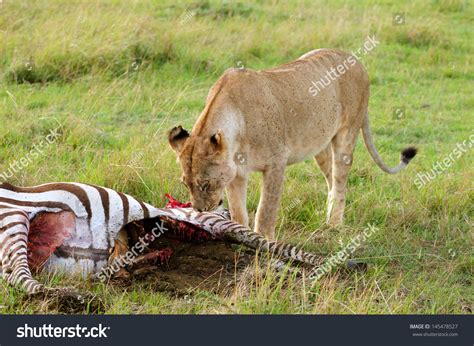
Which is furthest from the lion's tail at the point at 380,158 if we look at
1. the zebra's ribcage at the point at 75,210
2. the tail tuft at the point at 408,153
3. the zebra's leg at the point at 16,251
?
the zebra's leg at the point at 16,251

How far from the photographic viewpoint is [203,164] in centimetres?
490

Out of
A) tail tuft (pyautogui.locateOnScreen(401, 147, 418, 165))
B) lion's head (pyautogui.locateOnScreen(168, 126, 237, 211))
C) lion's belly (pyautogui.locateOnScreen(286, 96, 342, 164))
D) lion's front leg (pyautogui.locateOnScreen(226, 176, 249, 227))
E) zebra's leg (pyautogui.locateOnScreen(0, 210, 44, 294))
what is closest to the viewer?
zebra's leg (pyautogui.locateOnScreen(0, 210, 44, 294))

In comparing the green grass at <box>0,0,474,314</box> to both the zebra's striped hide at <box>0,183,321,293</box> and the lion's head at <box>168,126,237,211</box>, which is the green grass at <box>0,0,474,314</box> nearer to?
the zebra's striped hide at <box>0,183,321,293</box>

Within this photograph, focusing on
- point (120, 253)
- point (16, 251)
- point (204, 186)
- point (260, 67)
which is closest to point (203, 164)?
point (204, 186)

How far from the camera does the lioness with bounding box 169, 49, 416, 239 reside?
4965 millimetres

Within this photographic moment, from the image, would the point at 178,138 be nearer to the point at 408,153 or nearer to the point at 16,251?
the point at 16,251

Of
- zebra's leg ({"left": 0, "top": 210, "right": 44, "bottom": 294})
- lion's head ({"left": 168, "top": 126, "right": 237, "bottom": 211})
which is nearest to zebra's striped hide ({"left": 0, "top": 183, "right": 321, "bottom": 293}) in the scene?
zebra's leg ({"left": 0, "top": 210, "right": 44, "bottom": 294})

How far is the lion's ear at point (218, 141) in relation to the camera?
16.1 feet

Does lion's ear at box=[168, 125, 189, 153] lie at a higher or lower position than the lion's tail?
higher

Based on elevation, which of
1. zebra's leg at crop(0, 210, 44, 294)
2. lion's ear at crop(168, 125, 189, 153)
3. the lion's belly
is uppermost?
lion's ear at crop(168, 125, 189, 153)

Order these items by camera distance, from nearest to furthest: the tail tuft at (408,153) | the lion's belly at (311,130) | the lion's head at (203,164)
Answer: the lion's head at (203,164)
the lion's belly at (311,130)
the tail tuft at (408,153)

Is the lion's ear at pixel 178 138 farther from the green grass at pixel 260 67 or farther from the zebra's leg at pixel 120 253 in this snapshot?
the green grass at pixel 260 67

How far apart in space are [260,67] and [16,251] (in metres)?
5.73

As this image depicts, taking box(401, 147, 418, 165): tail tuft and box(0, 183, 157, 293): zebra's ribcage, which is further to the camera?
box(401, 147, 418, 165): tail tuft
